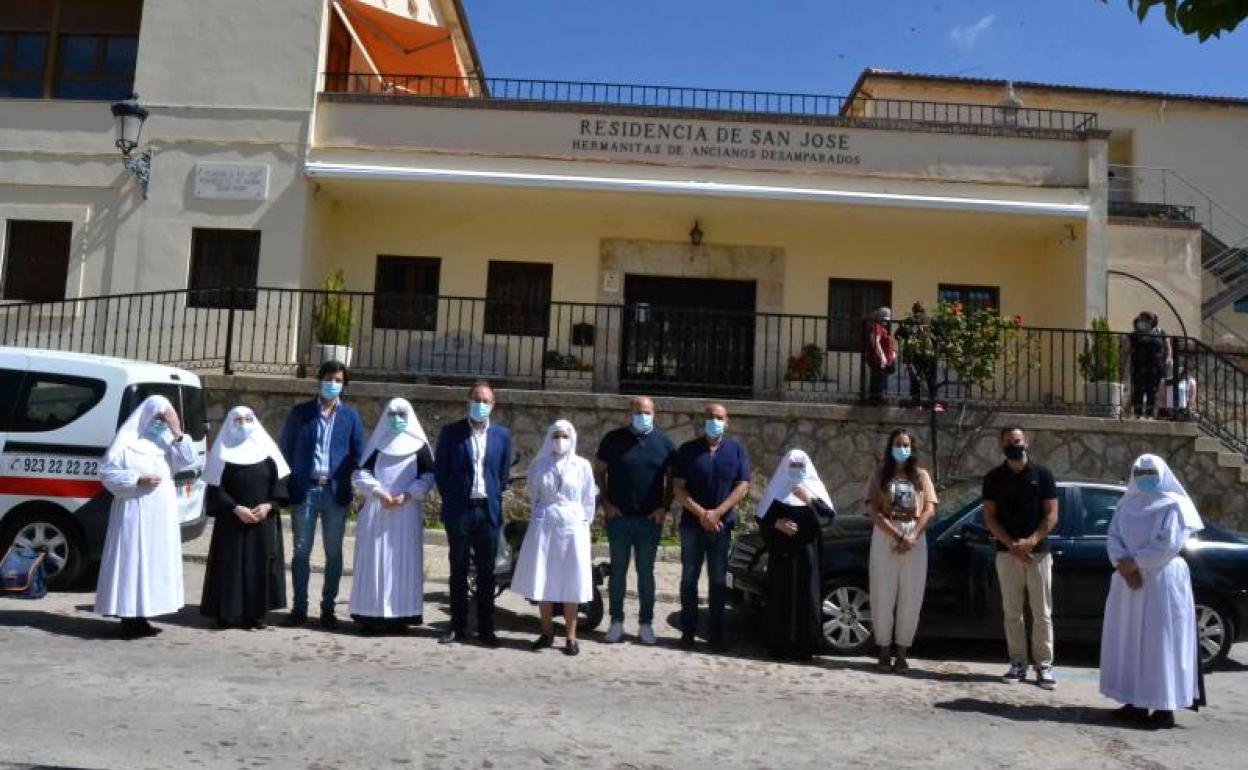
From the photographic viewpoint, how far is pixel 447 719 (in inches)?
207

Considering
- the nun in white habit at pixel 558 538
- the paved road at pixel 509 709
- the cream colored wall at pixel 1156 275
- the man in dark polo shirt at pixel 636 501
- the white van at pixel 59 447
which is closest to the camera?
the paved road at pixel 509 709

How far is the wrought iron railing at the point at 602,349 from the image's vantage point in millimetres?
12219

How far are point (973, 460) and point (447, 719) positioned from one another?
818cm

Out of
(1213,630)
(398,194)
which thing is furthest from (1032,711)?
(398,194)

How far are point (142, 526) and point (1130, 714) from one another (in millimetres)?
6664

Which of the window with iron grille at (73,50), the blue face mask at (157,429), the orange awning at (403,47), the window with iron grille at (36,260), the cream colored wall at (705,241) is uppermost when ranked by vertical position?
the orange awning at (403,47)

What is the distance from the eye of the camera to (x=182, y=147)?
13.8 meters

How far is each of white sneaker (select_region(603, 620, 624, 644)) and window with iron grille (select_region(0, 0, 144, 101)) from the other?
11.5m

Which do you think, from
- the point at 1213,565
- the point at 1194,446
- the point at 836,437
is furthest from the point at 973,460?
the point at 1213,565

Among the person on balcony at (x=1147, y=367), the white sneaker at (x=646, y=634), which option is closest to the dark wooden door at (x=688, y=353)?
the person on balcony at (x=1147, y=367)

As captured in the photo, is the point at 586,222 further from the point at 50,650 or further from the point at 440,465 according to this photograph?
the point at 50,650

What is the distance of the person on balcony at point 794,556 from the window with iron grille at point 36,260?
11467mm

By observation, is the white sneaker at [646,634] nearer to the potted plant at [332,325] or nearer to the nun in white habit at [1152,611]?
the nun in white habit at [1152,611]

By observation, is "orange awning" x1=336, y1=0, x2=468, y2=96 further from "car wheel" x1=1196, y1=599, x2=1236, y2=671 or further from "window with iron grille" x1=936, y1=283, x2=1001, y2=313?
"car wheel" x1=1196, y1=599, x2=1236, y2=671
